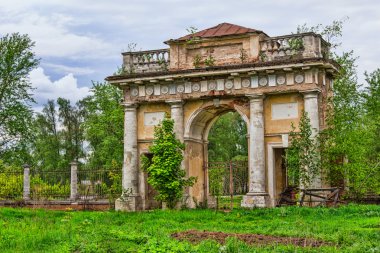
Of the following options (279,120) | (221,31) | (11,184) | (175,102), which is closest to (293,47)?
(279,120)

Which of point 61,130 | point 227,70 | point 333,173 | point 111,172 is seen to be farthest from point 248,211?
point 61,130

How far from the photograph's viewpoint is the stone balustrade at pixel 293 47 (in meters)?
21.2

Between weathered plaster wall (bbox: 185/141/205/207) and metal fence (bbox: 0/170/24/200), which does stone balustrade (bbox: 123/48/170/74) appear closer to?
weathered plaster wall (bbox: 185/141/205/207)

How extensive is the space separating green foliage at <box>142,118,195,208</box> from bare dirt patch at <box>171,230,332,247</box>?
827 cm

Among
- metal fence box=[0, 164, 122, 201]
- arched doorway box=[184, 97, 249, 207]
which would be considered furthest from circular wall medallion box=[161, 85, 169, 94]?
metal fence box=[0, 164, 122, 201]

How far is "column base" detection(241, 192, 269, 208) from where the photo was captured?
21172 millimetres

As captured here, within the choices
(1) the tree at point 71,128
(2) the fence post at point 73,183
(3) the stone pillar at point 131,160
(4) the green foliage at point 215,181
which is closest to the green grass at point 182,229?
(3) the stone pillar at point 131,160

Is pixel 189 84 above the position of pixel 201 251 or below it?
above

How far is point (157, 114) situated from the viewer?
79.4 ft

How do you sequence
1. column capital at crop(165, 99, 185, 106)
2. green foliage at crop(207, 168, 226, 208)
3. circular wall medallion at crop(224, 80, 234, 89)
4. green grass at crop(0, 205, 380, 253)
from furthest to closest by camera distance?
1. green foliage at crop(207, 168, 226, 208)
2. column capital at crop(165, 99, 185, 106)
3. circular wall medallion at crop(224, 80, 234, 89)
4. green grass at crop(0, 205, 380, 253)

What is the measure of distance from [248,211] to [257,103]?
4.29 meters

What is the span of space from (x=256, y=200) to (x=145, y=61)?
749 cm

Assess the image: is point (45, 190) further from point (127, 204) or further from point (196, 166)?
point (196, 166)

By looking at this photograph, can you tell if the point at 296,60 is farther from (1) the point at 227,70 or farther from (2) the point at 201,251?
(2) the point at 201,251
